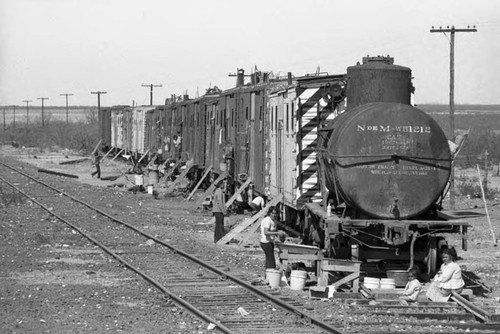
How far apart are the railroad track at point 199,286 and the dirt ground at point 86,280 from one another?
1.07ft

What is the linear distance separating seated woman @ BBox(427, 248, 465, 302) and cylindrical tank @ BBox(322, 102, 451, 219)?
4.40 ft

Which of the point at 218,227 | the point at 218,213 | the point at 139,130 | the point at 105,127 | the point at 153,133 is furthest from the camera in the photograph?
the point at 105,127

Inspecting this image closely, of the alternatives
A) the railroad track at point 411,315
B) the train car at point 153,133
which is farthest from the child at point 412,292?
the train car at point 153,133

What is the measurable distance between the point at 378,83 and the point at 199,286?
4155 mm

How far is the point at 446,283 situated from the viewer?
14.9m

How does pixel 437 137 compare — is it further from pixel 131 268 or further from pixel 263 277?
pixel 131 268

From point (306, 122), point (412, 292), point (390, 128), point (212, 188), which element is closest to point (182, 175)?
point (212, 188)

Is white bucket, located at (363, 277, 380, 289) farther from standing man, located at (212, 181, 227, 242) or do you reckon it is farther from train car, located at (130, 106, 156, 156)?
train car, located at (130, 106, 156, 156)

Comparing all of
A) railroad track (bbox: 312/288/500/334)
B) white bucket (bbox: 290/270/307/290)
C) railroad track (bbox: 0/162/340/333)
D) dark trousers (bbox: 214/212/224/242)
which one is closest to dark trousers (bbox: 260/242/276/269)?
railroad track (bbox: 0/162/340/333)

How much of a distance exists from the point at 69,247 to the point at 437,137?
8.77 meters

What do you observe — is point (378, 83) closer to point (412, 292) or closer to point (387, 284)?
point (387, 284)

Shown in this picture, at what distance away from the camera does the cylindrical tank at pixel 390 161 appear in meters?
15.9

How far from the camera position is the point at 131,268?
18.1m

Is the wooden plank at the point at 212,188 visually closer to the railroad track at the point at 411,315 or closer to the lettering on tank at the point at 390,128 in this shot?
the lettering on tank at the point at 390,128
